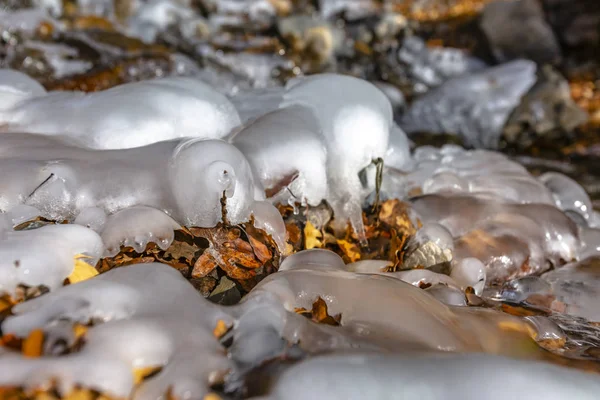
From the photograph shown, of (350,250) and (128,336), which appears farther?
(350,250)

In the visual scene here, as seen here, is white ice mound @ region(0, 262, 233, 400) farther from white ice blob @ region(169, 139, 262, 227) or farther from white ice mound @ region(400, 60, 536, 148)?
white ice mound @ region(400, 60, 536, 148)

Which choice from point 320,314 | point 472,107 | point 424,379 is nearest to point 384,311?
point 320,314

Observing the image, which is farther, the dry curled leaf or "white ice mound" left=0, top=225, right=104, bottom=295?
the dry curled leaf

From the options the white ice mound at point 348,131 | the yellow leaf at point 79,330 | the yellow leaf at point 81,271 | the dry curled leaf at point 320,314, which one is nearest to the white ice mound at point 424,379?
the dry curled leaf at point 320,314

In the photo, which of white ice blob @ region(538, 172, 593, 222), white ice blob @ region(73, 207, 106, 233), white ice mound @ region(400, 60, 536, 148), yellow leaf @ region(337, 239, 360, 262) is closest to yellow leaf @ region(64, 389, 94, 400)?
white ice blob @ region(73, 207, 106, 233)

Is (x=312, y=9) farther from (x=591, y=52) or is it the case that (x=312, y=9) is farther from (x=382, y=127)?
(x=382, y=127)

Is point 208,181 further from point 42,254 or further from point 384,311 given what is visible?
point 384,311

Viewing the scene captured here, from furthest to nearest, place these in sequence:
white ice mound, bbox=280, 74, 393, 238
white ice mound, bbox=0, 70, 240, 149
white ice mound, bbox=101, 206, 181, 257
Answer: white ice mound, bbox=280, 74, 393, 238, white ice mound, bbox=0, 70, 240, 149, white ice mound, bbox=101, 206, 181, 257
